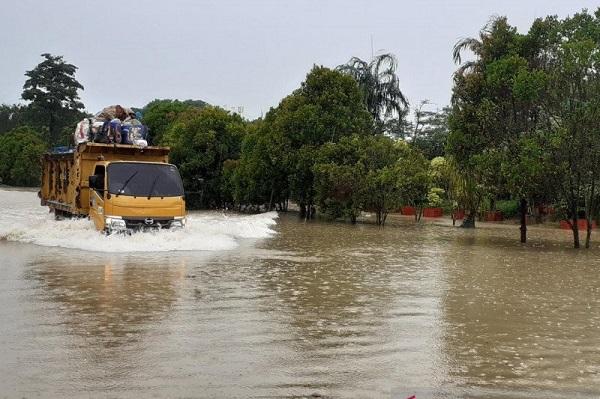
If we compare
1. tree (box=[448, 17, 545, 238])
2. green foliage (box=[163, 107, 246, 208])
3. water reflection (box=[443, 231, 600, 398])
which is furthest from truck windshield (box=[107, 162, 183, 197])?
green foliage (box=[163, 107, 246, 208])

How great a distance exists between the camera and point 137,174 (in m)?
16.6

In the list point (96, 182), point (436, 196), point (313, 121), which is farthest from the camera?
point (436, 196)

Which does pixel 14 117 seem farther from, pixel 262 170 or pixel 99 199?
pixel 99 199

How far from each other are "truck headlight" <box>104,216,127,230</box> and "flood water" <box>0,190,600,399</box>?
279mm

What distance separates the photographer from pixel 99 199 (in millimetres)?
16453

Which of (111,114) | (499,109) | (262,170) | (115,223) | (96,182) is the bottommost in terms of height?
(115,223)

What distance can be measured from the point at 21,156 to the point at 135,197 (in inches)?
2181

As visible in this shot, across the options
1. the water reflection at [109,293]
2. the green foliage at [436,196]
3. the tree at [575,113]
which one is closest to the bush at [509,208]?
the green foliage at [436,196]

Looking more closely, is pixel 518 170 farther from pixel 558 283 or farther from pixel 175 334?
pixel 175 334

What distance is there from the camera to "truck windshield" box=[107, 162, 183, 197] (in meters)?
16.2

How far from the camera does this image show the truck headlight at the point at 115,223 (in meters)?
15.7

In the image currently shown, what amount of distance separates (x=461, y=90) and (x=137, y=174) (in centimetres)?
1288

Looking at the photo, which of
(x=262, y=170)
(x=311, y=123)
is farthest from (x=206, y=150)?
(x=311, y=123)

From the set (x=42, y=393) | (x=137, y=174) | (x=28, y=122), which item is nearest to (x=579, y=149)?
(x=137, y=174)
